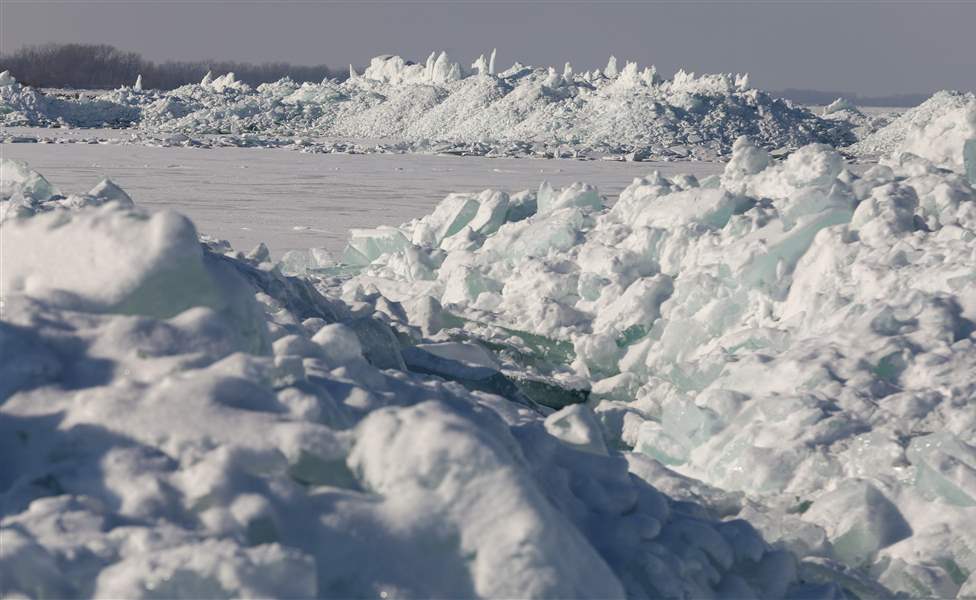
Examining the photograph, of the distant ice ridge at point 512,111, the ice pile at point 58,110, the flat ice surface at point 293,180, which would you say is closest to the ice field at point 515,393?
the flat ice surface at point 293,180

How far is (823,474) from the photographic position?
13.9ft

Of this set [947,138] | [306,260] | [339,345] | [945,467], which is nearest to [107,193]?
[339,345]

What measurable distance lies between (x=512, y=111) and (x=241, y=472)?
29.7 m

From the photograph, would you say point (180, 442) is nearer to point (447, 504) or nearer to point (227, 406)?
point (227, 406)

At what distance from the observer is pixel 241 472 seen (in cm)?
224

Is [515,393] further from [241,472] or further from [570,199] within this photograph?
[570,199]

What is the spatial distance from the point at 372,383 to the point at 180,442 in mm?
742

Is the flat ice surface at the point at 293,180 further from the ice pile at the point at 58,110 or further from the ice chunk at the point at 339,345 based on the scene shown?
the ice pile at the point at 58,110

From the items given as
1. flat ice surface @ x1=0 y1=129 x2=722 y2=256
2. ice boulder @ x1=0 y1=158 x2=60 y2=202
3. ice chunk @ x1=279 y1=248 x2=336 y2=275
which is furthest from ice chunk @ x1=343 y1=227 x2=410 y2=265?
ice boulder @ x1=0 y1=158 x2=60 y2=202

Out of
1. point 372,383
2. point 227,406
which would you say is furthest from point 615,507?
point 227,406

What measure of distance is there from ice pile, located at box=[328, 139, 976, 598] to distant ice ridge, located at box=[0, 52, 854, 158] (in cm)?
1665

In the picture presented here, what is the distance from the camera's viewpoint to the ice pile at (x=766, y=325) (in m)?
3.86

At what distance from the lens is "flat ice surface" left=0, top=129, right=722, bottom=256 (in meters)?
11.1

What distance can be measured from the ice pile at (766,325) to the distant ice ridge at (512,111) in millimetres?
16650
